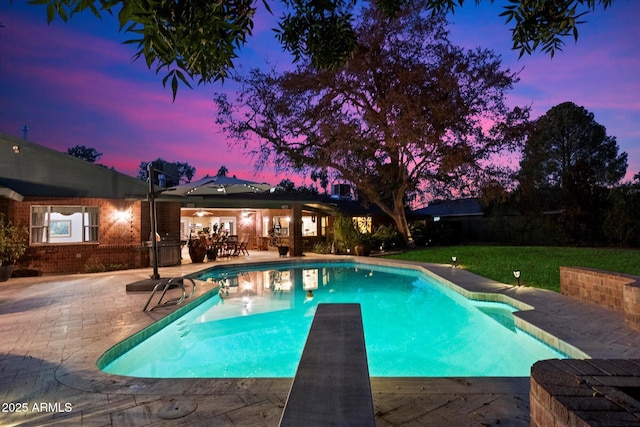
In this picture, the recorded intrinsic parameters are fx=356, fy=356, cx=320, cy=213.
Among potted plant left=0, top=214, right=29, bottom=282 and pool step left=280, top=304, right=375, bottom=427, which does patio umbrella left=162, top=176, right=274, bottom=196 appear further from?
pool step left=280, top=304, right=375, bottom=427

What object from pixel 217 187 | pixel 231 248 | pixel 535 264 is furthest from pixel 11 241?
pixel 535 264

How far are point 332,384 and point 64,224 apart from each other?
14.0 meters

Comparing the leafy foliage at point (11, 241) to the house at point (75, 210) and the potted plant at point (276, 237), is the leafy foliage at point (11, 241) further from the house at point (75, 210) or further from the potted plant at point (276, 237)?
the potted plant at point (276, 237)

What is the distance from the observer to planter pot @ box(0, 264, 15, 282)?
9.86 metres

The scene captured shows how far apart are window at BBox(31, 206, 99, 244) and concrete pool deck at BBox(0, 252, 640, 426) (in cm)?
733

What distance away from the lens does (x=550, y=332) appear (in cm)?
469

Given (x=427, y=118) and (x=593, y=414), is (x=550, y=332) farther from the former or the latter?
(x=427, y=118)

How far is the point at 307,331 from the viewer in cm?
635

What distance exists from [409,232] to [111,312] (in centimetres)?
1763

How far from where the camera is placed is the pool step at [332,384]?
188 centimetres

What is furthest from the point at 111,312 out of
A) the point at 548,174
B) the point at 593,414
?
the point at 548,174

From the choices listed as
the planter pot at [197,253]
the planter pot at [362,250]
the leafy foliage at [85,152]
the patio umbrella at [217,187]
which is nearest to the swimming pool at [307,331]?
the patio umbrella at [217,187]

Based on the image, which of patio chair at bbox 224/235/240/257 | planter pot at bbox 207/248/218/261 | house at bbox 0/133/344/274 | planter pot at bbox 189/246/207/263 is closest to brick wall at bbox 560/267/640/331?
house at bbox 0/133/344/274

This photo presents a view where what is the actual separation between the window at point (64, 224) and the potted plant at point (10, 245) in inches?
16.8
